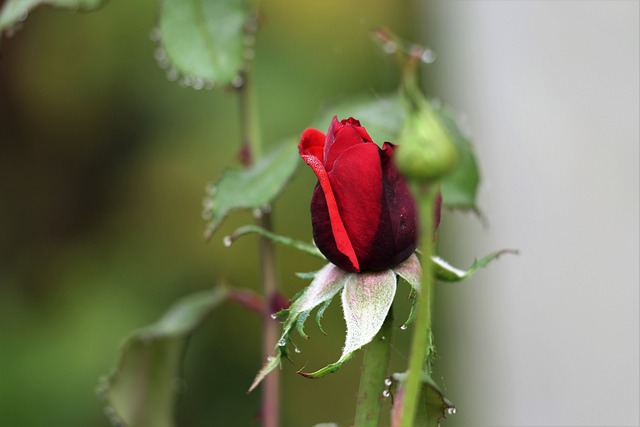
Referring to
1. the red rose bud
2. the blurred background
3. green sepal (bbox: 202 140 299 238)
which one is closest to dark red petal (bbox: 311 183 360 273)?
the red rose bud

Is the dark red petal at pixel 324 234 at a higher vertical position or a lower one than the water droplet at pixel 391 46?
lower

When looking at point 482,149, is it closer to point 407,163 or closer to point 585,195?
point 585,195

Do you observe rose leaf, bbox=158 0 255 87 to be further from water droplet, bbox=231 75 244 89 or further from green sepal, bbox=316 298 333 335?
green sepal, bbox=316 298 333 335

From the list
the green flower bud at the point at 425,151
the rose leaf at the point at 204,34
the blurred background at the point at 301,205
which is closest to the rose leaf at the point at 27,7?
the rose leaf at the point at 204,34

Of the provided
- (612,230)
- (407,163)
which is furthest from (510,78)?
(407,163)

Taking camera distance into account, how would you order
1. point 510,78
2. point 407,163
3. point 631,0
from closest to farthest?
point 407,163 → point 631,0 → point 510,78

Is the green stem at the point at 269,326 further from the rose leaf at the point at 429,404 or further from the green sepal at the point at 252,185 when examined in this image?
the rose leaf at the point at 429,404
